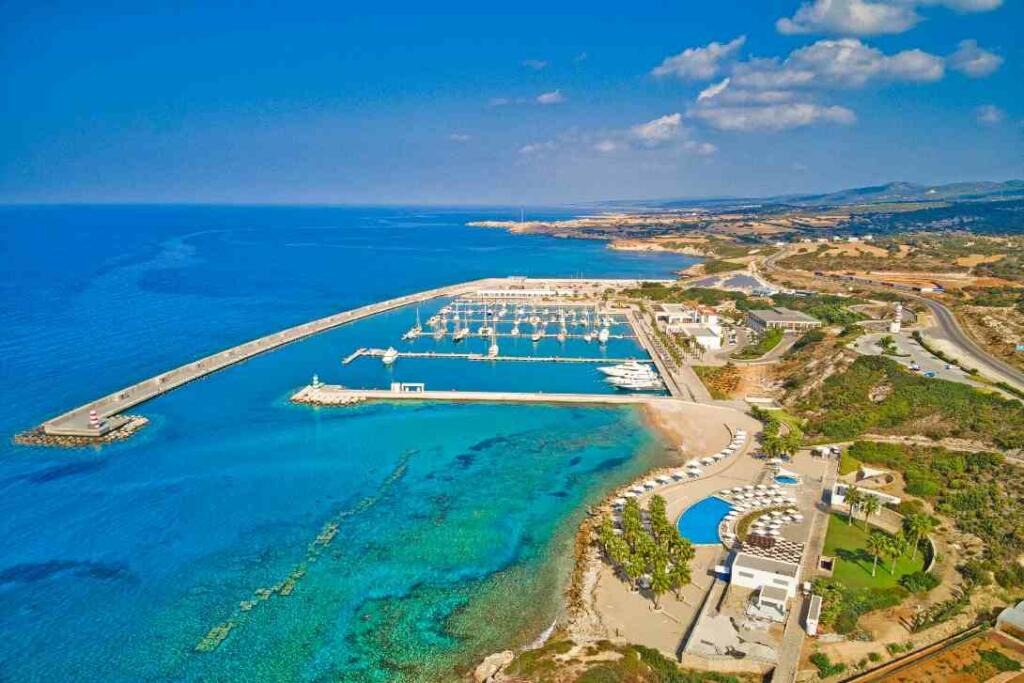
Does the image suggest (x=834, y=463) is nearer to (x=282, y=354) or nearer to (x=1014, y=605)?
(x=1014, y=605)

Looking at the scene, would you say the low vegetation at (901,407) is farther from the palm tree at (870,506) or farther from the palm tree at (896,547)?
the palm tree at (896,547)

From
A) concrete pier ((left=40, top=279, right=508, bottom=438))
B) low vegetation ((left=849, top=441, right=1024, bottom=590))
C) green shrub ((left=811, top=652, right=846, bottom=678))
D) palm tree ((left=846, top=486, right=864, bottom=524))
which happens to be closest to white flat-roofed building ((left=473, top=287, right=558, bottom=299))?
concrete pier ((left=40, top=279, right=508, bottom=438))

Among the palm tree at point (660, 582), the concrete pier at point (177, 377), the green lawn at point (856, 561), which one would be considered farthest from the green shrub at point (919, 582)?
the concrete pier at point (177, 377)

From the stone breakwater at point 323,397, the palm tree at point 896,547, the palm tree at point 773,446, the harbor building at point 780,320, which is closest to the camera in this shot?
the palm tree at point 896,547

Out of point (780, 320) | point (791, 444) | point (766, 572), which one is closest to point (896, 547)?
point (766, 572)

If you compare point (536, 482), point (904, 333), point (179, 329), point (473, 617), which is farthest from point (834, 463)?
point (179, 329)

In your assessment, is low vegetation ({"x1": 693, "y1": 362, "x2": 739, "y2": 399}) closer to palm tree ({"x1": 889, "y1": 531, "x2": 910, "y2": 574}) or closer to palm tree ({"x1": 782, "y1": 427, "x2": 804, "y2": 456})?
palm tree ({"x1": 782, "y1": 427, "x2": 804, "y2": 456})
